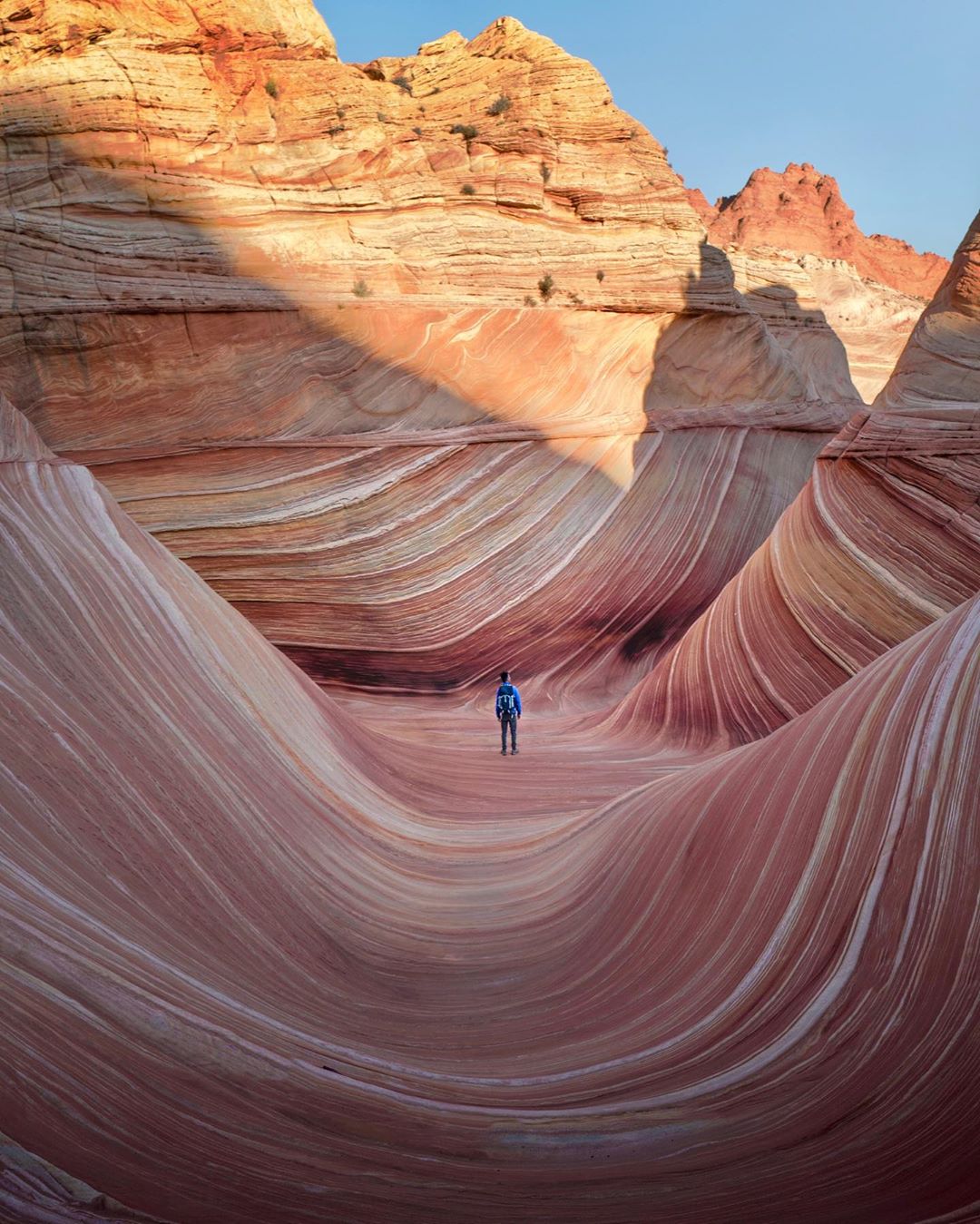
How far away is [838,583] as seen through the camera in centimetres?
1127

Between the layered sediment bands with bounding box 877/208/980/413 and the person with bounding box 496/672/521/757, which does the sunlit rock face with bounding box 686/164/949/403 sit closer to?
the layered sediment bands with bounding box 877/208/980/413

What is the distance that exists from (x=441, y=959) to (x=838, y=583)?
6.80 metres

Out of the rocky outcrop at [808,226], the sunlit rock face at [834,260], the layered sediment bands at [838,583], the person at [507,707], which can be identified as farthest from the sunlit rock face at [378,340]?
the rocky outcrop at [808,226]

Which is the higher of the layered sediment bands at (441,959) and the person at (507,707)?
the person at (507,707)

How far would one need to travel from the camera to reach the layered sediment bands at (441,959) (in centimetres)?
369

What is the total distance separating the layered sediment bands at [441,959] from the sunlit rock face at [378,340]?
27.0ft

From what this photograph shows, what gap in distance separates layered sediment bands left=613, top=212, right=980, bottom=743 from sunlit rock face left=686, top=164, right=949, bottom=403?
1649 cm

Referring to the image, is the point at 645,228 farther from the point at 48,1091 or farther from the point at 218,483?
the point at 48,1091

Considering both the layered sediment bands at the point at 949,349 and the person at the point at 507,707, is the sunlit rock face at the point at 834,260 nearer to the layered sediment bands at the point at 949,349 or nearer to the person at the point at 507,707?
the layered sediment bands at the point at 949,349

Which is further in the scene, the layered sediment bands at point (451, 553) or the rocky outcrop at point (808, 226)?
the rocky outcrop at point (808, 226)

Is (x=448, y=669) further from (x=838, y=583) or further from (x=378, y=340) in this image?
(x=838, y=583)

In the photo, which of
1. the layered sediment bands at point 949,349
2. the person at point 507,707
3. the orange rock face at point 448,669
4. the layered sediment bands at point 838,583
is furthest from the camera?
the layered sediment bands at point 949,349

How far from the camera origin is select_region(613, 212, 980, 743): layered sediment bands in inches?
421

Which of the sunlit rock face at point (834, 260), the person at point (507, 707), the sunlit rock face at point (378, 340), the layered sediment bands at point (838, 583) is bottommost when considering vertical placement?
the person at point (507, 707)
